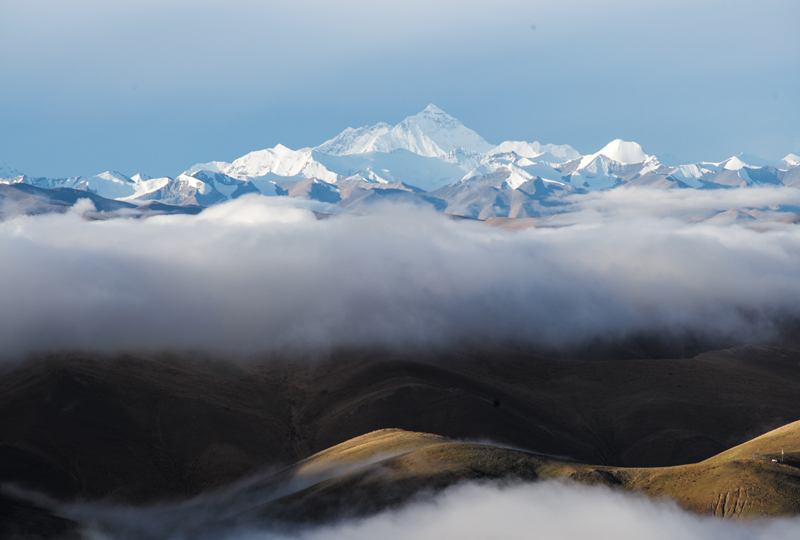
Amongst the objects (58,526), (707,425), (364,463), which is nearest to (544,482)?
(364,463)

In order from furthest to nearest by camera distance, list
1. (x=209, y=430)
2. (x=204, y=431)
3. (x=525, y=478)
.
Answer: (x=209, y=430) → (x=204, y=431) → (x=525, y=478)

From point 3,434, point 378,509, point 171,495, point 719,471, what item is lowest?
point 171,495

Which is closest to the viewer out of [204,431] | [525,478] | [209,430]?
[525,478]

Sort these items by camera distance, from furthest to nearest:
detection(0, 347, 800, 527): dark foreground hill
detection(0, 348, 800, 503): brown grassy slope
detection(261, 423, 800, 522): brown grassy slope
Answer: detection(0, 348, 800, 503): brown grassy slope
detection(0, 347, 800, 527): dark foreground hill
detection(261, 423, 800, 522): brown grassy slope

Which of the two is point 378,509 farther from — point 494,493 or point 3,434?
point 3,434

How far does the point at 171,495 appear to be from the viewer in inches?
5935

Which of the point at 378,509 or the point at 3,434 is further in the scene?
the point at 3,434

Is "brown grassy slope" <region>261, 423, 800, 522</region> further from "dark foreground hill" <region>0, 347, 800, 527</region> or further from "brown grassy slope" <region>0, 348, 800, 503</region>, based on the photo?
"brown grassy slope" <region>0, 348, 800, 503</region>

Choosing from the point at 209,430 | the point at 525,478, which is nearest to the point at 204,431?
the point at 209,430

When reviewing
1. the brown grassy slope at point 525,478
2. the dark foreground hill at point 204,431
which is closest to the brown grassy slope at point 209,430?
the dark foreground hill at point 204,431

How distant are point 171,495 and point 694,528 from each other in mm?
107277

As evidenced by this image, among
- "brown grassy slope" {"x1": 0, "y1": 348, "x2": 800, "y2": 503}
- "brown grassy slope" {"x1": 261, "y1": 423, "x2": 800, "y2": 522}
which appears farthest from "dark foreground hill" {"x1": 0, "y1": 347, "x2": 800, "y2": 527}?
"brown grassy slope" {"x1": 261, "y1": 423, "x2": 800, "y2": 522}

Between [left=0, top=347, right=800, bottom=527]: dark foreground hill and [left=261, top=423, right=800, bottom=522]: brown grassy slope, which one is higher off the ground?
[left=261, top=423, right=800, bottom=522]: brown grassy slope

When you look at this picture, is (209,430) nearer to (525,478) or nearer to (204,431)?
(204,431)
